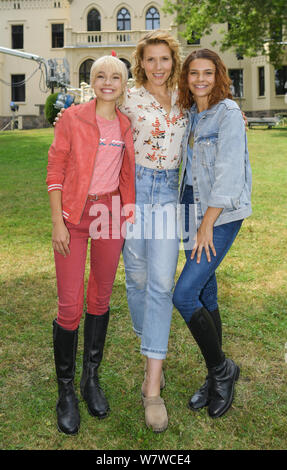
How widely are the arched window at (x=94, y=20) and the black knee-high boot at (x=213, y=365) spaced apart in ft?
117

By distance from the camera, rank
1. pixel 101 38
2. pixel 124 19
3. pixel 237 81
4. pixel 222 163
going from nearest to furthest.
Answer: pixel 222 163 < pixel 101 38 < pixel 124 19 < pixel 237 81

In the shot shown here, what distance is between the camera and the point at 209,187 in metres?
Answer: 2.84

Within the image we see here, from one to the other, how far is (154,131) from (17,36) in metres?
38.5

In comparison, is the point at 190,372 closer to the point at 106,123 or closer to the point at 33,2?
the point at 106,123

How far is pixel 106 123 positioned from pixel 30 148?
15.3m

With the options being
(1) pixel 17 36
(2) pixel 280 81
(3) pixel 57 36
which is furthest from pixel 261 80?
(1) pixel 17 36

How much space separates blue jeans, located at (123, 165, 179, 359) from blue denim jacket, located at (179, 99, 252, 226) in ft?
0.71

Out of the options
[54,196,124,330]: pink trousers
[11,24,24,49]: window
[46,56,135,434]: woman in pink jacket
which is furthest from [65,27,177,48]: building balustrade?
[54,196,124,330]: pink trousers

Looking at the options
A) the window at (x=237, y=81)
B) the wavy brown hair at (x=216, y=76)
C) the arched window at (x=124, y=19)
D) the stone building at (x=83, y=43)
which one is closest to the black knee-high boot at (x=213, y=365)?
the wavy brown hair at (x=216, y=76)

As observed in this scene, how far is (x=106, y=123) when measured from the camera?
286cm

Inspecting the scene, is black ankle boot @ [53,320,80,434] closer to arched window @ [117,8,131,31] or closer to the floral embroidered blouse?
the floral embroidered blouse

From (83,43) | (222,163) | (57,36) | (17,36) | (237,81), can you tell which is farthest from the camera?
(17,36)

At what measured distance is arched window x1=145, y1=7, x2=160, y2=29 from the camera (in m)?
34.2

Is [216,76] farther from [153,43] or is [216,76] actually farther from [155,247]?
[155,247]
